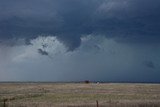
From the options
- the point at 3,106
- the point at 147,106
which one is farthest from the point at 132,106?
the point at 3,106

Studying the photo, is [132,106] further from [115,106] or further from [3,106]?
[3,106]

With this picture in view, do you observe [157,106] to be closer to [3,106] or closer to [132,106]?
[132,106]

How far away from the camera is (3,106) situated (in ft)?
116

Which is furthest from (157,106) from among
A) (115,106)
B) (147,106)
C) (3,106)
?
(3,106)

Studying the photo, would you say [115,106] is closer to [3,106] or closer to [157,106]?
[157,106]

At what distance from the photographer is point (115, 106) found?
3634 centimetres

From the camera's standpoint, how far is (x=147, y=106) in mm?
36438

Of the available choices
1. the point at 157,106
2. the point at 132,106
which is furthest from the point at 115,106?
the point at 157,106

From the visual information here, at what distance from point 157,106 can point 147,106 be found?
1.17 metres

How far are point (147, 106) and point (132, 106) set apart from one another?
1511 millimetres

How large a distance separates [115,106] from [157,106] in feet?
13.8

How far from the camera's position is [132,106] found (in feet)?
119

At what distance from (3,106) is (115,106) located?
10.7 metres

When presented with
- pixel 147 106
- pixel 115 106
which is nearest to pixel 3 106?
pixel 115 106
